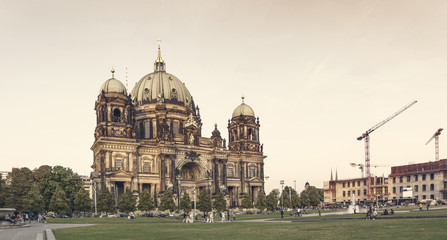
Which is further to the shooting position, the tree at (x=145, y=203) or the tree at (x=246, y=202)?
the tree at (x=246, y=202)

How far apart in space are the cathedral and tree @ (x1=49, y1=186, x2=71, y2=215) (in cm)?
855

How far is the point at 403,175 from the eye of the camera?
141000 millimetres

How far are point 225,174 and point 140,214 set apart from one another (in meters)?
27.0

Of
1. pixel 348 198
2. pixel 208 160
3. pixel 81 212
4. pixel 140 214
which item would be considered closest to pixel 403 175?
pixel 348 198

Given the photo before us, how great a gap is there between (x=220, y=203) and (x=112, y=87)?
1425 inches

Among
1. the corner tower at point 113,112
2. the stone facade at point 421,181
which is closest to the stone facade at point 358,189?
the stone facade at point 421,181

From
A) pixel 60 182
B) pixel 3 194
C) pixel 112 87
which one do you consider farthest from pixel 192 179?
pixel 3 194

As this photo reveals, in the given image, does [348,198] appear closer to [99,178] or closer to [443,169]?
[443,169]

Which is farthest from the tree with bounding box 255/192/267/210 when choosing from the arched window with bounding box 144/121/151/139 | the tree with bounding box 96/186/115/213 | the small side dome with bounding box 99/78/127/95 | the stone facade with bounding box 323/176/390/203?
the stone facade with bounding box 323/176/390/203

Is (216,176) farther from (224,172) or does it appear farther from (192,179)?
(192,179)

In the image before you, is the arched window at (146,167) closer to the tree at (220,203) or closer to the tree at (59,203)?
the tree at (220,203)

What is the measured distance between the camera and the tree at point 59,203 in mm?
84562

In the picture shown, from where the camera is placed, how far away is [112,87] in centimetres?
10188

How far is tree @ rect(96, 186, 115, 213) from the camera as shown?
84.9 m
